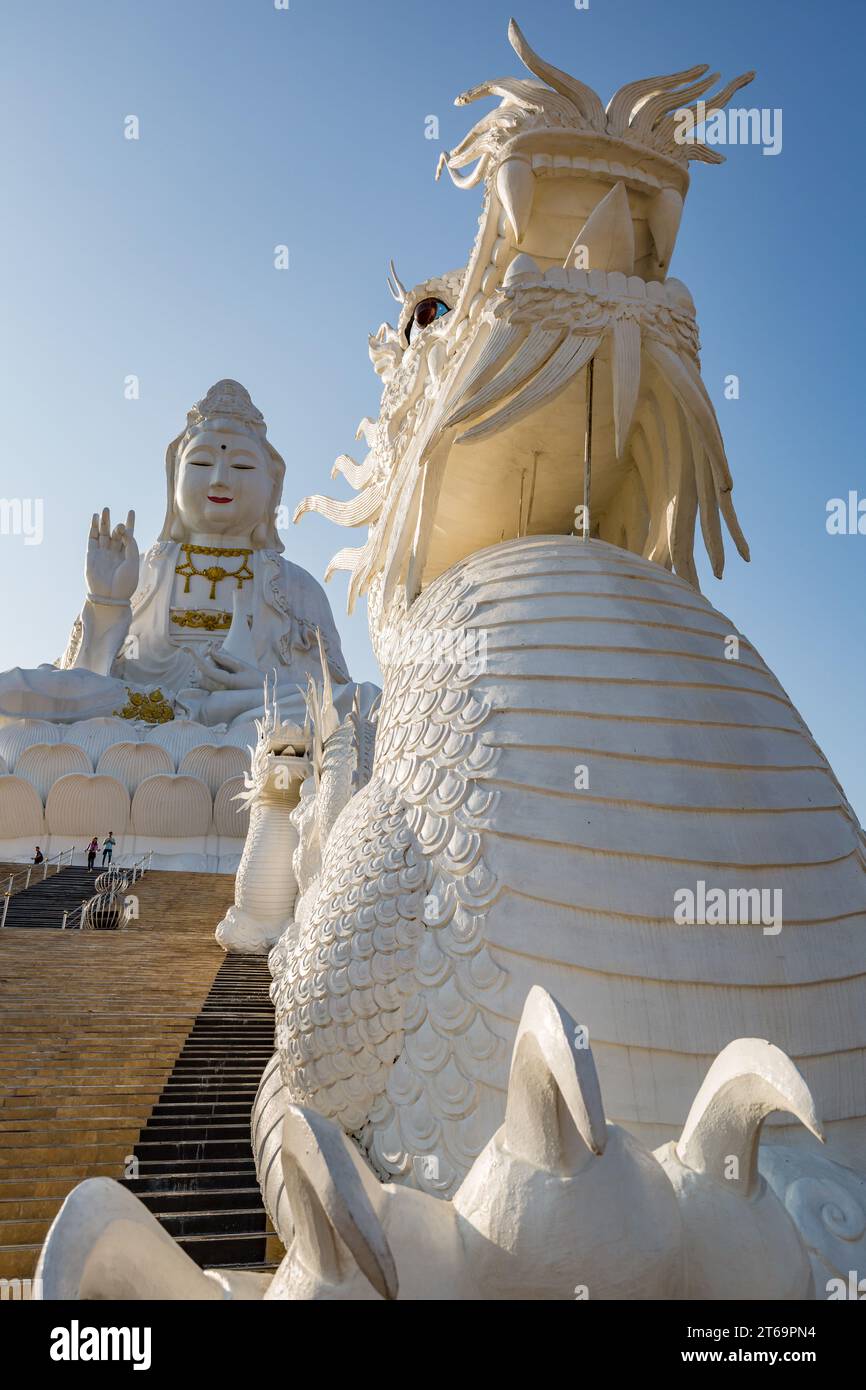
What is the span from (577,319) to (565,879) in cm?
190

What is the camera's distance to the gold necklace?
19984 millimetres

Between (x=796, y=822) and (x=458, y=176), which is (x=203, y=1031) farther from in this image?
(x=458, y=176)

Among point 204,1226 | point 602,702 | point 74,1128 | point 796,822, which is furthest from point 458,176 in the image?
point 74,1128

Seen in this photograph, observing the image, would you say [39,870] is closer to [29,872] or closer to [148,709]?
[29,872]

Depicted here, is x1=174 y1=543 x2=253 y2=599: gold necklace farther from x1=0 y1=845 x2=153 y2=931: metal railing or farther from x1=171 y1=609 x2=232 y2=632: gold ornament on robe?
x1=0 y1=845 x2=153 y2=931: metal railing

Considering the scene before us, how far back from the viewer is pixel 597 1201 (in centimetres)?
129

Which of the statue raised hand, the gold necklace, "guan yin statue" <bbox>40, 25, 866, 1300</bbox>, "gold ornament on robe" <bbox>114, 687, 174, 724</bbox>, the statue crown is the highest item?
the statue crown

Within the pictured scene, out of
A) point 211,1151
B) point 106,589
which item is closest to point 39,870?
point 106,589

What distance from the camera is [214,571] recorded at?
20031 millimetres

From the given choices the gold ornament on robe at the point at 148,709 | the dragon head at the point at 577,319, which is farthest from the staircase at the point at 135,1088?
the gold ornament on robe at the point at 148,709

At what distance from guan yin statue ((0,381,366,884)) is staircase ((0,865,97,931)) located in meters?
1.84

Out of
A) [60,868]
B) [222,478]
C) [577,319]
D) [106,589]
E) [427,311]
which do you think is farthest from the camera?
[222,478]

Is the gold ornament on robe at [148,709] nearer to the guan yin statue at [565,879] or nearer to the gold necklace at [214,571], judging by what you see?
the gold necklace at [214,571]

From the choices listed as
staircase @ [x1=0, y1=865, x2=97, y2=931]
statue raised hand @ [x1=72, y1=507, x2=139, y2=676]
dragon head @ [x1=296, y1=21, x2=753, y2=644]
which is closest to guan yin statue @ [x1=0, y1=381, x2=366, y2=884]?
statue raised hand @ [x1=72, y1=507, x2=139, y2=676]
